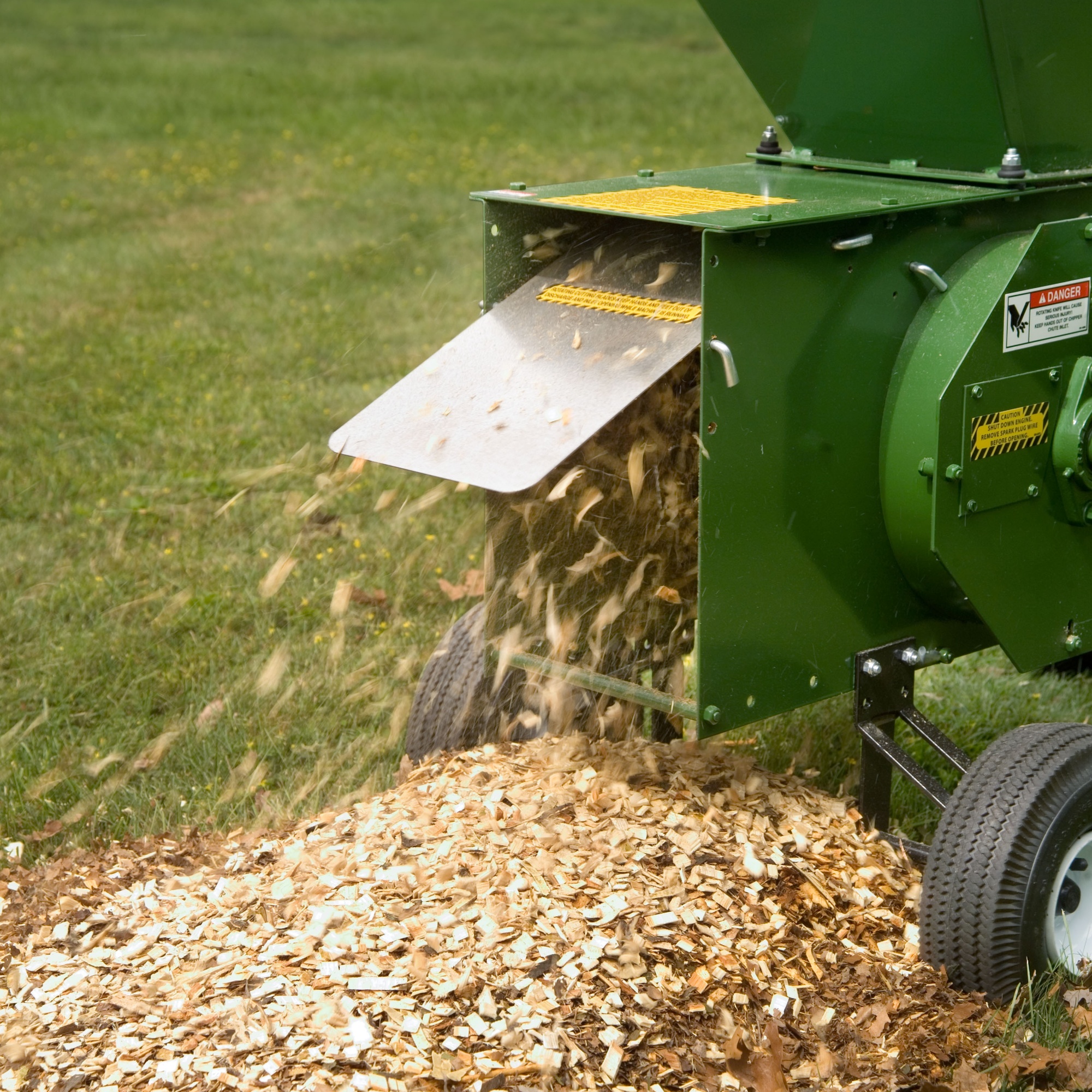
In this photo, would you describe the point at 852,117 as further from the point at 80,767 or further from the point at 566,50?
the point at 566,50

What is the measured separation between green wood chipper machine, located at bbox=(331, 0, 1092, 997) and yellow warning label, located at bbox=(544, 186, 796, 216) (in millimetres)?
17

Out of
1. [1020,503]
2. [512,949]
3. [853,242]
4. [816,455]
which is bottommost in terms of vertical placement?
[512,949]

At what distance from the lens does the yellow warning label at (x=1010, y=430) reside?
11.0ft

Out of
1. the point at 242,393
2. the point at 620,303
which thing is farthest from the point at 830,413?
the point at 242,393

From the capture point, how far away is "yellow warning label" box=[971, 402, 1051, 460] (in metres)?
3.37

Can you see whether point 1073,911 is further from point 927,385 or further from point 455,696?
point 455,696

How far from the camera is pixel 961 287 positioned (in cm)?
339

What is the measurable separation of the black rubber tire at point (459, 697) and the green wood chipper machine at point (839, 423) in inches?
0.9

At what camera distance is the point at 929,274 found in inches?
133

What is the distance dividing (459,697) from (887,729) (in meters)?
1.05

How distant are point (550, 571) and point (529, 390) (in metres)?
0.59

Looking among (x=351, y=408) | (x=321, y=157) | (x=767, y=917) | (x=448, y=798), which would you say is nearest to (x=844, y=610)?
(x=767, y=917)

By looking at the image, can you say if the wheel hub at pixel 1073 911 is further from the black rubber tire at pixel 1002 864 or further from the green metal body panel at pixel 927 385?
the green metal body panel at pixel 927 385

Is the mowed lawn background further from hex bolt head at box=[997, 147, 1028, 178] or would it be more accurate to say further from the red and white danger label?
hex bolt head at box=[997, 147, 1028, 178]
